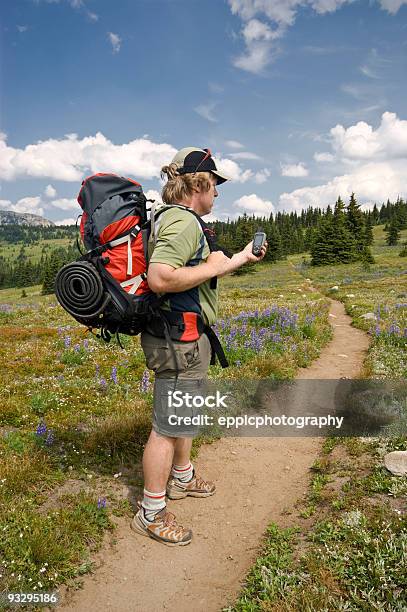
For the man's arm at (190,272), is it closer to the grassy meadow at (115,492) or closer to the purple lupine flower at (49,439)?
the grassy meadow at (115,492)

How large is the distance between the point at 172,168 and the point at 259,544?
3946mm

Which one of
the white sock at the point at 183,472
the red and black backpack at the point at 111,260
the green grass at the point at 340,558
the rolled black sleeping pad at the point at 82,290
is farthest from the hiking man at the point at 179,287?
the green grass at the point at 340,558

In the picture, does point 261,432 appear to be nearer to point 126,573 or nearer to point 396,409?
point 396,409

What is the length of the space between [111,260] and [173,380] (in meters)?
1.37

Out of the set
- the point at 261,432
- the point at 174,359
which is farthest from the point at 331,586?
the point at 261,432

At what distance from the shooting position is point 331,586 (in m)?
3.39

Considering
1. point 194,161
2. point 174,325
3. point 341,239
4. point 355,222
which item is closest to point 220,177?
point 194,161

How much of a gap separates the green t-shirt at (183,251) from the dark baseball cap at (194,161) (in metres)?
0.45

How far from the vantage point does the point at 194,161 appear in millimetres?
4078

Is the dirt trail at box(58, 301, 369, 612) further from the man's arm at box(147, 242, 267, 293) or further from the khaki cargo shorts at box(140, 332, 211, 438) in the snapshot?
the man's arm at box(147, 242, 267, 293)

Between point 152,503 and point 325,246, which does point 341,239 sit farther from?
point 152,503

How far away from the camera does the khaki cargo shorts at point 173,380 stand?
13.8 ft

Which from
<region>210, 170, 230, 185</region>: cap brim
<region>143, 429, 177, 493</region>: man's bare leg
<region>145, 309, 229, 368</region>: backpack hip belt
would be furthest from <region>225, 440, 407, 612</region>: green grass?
<region>210, 170, 230, 185</region>: cap brim

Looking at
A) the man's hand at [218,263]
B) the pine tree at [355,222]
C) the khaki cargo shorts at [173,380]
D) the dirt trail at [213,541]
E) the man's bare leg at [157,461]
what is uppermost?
the pine tree at [355,222]
